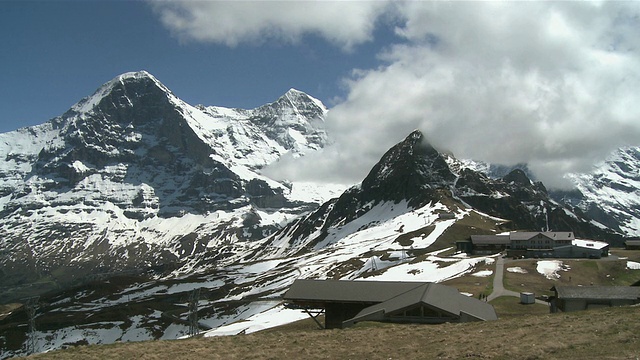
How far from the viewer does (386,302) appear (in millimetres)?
44562

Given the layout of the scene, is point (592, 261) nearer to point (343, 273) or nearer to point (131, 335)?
point (343, 273)

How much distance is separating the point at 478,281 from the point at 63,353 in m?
80.3

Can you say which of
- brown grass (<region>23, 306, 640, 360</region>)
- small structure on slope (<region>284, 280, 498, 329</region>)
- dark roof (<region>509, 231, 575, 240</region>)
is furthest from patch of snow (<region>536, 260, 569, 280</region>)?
brown grass (<region>23, 306, 640, 360</region>)

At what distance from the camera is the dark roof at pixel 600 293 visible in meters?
55.8

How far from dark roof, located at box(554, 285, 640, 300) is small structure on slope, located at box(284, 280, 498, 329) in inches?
679

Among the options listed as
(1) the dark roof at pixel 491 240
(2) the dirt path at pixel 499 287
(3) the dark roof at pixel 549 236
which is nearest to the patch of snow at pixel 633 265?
(2) the dirt path at pixel 499 287

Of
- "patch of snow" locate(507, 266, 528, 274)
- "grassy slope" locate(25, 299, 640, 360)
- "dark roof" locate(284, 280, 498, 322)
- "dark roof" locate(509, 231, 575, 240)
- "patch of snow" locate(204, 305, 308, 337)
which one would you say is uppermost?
"dark roof" locate(509, 231, 575, 240)

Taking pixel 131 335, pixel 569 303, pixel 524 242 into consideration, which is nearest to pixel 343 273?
pixel 524 242

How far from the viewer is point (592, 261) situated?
122875 mm

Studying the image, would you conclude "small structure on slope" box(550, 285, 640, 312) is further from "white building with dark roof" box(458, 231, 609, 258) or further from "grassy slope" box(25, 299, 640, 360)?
"white building with dark roof" box(458, 231, 609, 258)

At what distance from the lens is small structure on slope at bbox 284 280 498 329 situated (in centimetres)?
3994

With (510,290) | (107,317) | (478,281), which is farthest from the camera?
(107,317)

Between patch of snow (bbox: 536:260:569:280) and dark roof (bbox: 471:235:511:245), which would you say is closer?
patch of snow (bbox: 536:260:569:280)

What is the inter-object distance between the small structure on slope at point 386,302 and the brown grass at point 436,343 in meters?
4.51
